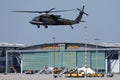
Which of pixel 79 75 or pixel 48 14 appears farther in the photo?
pixel 79 75

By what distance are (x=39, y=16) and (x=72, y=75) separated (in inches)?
2106

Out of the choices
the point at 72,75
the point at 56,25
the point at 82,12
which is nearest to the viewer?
the point at 56,25

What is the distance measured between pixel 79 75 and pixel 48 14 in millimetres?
53166

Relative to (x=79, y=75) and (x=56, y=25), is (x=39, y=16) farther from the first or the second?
(x=79, y=75)

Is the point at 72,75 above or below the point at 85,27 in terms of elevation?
below

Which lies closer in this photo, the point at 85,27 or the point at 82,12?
the point at 82,12

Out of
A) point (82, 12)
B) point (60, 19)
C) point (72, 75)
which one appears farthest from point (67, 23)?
point (72, 75)

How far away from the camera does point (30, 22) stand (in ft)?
315

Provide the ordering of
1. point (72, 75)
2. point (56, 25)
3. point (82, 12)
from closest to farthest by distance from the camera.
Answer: point (56, 25)
point (82, 12)
point (72, 75)

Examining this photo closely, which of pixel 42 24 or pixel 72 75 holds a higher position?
pixel 42 24

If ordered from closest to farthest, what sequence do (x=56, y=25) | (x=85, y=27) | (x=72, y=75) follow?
(x=56, y=25)
(x=72, y=75)
(x=85, y=27)

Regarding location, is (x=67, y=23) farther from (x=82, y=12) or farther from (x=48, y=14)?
(x=82, y=12)

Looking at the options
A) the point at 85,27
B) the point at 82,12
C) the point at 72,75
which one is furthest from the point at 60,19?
the point at 85,27

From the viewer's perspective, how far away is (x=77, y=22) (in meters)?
99.2
